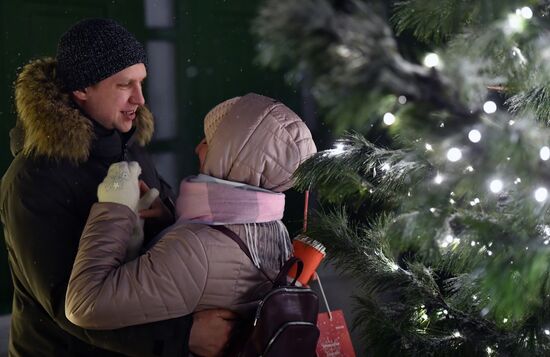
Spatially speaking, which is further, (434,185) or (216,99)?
(216,99)

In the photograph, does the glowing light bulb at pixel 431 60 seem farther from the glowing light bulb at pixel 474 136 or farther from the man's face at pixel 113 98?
the man's face at pixel 113 98

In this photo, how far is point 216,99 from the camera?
11.4 ft

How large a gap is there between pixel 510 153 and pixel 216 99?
2569mm

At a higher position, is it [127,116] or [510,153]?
[510,153]

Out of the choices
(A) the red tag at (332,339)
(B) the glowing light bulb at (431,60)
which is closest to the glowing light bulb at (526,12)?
(B) the glowing light bulb at (431,60)

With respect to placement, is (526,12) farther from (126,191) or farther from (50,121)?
(50,121)

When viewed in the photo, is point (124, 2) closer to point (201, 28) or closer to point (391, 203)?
point (201, 28)

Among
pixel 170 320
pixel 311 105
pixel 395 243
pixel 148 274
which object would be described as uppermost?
pixel 395 243

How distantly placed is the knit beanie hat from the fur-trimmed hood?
5 centimetres

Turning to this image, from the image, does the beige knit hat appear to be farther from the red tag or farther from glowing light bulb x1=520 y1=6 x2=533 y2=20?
the red tag

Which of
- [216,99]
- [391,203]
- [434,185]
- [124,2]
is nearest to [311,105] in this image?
[216,99]

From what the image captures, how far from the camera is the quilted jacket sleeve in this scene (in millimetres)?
1656

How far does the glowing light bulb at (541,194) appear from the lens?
1.08 m

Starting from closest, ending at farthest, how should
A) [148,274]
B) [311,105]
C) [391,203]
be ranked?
[148,274], [391,203], [311,105]
